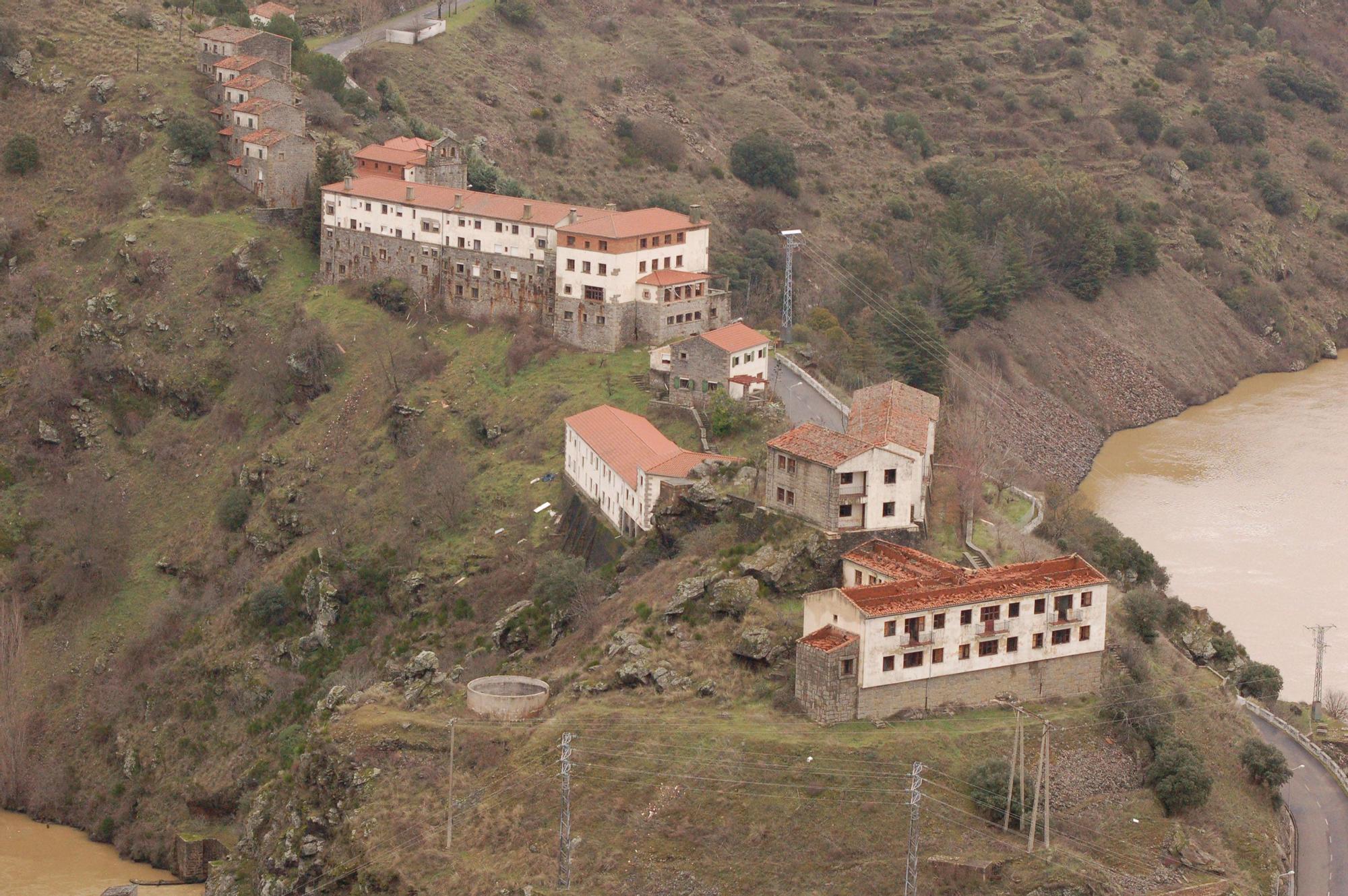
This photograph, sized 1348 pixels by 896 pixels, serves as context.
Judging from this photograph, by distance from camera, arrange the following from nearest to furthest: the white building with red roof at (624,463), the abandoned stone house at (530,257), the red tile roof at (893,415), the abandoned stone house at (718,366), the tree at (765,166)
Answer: the red tile roof at (893,415), the white building with red roof at (624,463), the abandoned stone house at (718,366), the abandoned stone house at (530,257), the tree at (765,166)

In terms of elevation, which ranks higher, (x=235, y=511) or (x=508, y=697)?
(x=508, y=697)

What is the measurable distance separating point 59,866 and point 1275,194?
8815 cm

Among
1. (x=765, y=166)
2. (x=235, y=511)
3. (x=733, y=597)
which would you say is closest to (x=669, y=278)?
(x=235, y=511)

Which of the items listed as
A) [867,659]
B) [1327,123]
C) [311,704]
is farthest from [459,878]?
[1327,123]

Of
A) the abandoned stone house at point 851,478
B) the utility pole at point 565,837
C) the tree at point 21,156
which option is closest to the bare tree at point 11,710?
the tree at point 21,156

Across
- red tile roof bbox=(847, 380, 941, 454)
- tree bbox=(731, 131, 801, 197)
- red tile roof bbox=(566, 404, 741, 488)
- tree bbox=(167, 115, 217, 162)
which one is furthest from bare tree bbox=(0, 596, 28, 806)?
tree bbox=(731, 131, 801, 197)

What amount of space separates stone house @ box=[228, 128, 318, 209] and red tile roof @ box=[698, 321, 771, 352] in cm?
2705

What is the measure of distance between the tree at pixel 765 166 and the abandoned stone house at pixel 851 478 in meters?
58.3

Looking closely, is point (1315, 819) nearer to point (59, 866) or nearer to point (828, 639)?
point (828, 639)

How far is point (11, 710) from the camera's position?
72.8 m

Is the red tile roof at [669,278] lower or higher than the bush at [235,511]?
higher

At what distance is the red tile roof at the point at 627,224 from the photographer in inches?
3014

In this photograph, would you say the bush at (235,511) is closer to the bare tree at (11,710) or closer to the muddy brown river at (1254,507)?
the bare tree at (11,710)

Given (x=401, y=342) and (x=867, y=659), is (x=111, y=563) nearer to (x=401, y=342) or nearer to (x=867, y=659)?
(x=401, y=342)
